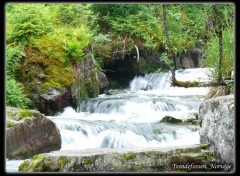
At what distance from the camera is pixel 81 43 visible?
1070 centimetres

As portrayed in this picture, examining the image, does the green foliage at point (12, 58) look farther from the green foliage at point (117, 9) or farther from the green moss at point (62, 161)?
the green foliage at point (117, 9)

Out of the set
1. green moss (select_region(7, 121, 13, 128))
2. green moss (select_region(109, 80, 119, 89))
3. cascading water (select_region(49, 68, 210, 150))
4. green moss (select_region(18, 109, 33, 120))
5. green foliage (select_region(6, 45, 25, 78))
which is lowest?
cascading water (select_region(49, 68, 210, 150))

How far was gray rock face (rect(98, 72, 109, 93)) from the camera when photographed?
1212cm

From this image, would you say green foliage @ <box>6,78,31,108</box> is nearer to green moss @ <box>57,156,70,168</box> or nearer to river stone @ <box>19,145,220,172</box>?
river stone @ <box>19,145,220,172</box>

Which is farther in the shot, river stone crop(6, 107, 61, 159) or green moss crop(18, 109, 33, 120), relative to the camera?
green moss crop(18, 109, 33, 120)

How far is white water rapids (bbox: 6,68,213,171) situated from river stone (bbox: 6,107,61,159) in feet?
1.04

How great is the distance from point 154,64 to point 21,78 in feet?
19.7

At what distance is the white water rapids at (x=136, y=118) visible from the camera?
705 cm

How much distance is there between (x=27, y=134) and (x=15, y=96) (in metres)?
2.28

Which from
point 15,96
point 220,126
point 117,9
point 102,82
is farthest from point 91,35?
point 220,126

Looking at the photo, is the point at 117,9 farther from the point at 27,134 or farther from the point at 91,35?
the point at 27,134

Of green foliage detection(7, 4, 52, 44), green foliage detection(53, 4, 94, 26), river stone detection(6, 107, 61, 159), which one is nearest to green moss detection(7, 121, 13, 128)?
river stone detection(6, 107, 61, 159)

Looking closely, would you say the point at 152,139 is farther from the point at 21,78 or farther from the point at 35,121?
the point at 21,78

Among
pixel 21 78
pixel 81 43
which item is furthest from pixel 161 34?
pixel 21 78
